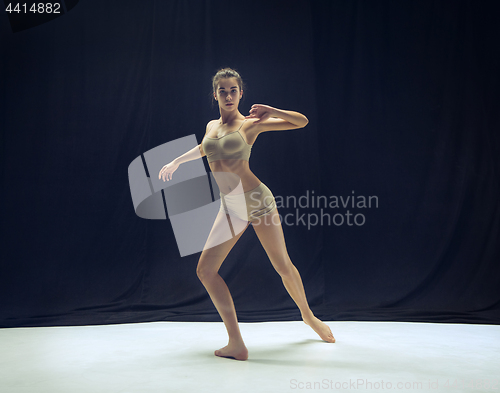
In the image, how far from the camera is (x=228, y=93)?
2617 millimetres

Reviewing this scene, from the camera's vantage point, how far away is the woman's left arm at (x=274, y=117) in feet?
8.27

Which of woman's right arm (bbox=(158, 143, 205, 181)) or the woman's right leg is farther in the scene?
woman's right arm (bbox=(158, 143, 205, 181))

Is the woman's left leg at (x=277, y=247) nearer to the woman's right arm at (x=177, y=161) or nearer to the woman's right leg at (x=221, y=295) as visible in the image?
the woman's right leg at (x=221, y=295)

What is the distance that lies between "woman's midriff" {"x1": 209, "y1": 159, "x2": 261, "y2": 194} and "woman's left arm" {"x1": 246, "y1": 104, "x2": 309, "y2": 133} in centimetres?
25

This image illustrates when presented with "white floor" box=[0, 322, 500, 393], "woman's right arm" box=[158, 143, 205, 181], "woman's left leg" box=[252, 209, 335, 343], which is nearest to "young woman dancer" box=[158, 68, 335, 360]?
"woman's left leg" box=[252, 209, 335, 343]

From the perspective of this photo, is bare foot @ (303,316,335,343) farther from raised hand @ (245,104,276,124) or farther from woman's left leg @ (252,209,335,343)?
raised hand @ (245,104,276,124)

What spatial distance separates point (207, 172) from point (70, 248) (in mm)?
1370

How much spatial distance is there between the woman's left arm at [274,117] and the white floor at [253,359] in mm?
1335

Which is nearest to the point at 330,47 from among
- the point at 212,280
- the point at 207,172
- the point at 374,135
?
the point at 374,135

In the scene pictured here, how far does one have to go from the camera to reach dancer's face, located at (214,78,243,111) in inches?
103

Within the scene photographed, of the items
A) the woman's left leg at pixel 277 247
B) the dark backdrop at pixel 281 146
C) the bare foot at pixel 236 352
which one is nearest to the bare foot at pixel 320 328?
the woman's left leg at pixel 277 247

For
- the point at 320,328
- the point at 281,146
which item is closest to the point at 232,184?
the point at 320,328

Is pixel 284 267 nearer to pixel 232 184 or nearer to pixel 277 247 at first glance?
pixel 277 247

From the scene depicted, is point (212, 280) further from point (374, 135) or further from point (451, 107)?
point (451, 107)
